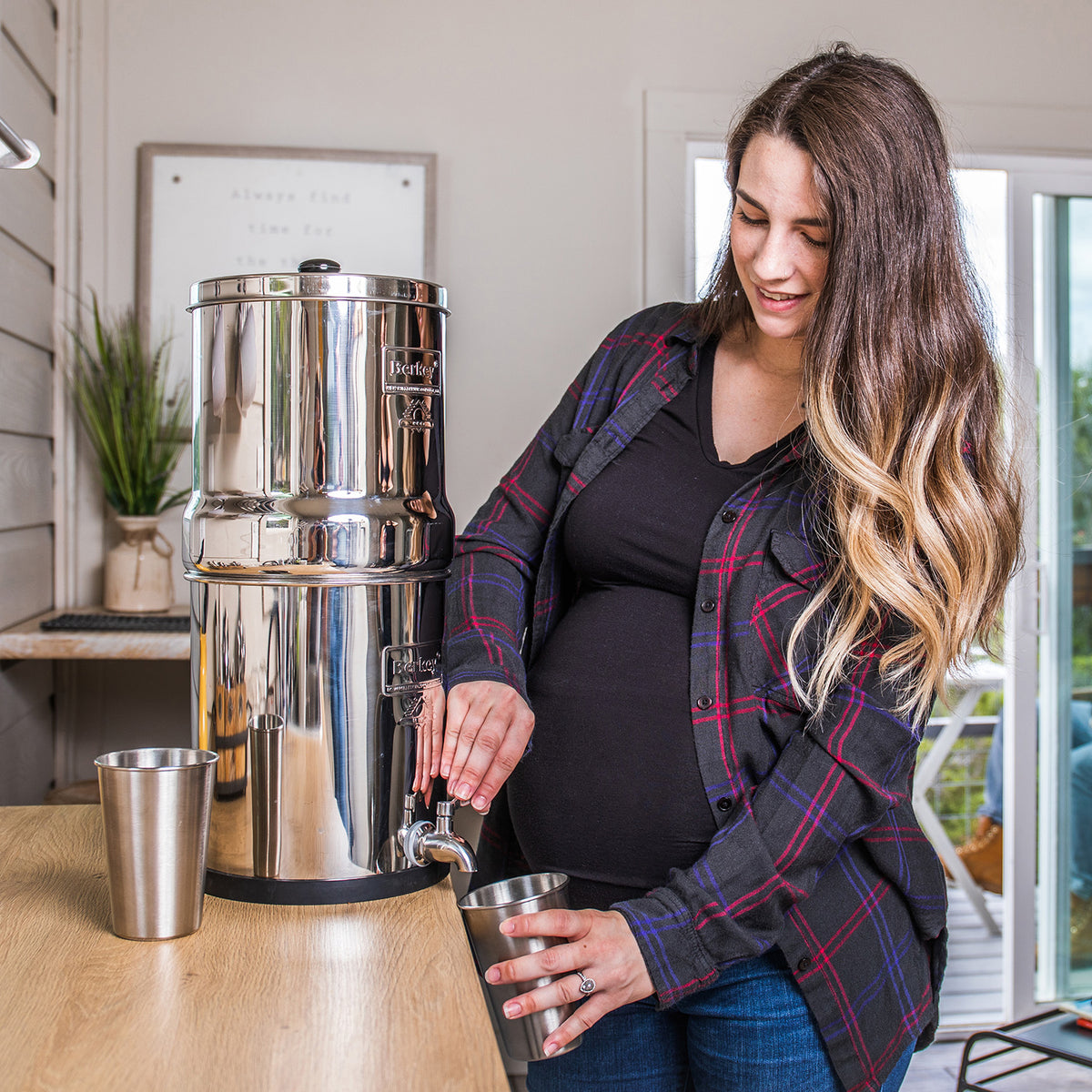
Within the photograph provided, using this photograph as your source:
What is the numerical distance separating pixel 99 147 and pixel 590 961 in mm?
1806

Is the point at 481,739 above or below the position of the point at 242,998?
above

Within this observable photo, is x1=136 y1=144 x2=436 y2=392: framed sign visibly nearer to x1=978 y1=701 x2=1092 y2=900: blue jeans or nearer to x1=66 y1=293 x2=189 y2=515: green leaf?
x1=66 y1=293 x2=189 y2=515: green leaf

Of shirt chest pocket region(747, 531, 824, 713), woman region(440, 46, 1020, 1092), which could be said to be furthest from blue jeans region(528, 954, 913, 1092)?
shirt chest pocket region(747, 531, 824, 713)

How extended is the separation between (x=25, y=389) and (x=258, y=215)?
1.74 feet

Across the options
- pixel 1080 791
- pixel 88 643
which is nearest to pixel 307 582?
A: pixel 88 643

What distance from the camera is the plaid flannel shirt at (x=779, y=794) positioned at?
0.89 metres

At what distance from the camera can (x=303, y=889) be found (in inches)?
32.9

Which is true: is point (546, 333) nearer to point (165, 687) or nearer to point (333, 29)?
point (333, 29)

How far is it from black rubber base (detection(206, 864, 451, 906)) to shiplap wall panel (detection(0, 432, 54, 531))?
1.06m

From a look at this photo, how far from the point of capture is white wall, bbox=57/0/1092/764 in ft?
6.62

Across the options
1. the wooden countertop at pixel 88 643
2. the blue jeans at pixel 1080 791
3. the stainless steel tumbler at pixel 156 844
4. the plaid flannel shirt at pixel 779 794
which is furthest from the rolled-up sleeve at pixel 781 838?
the blue jeans at pixel 1080 791

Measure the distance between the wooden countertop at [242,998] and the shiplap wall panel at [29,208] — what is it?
1.20 meters

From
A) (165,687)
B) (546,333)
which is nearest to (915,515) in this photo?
(546,333)

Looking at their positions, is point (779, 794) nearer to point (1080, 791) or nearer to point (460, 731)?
point (460, 731)
